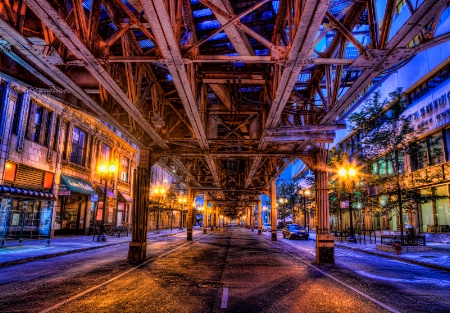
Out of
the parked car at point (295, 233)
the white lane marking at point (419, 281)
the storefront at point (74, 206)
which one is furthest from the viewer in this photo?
the parked car at point (295, 233)

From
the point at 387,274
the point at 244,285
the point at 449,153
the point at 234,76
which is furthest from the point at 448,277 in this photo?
the point at 449,153

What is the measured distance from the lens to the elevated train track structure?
533 cm

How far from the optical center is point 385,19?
17.8ft

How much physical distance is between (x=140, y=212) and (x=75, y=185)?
14.3 meters

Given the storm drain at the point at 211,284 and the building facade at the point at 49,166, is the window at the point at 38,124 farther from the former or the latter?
the storm drain at the point at 211,284

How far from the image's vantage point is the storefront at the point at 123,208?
36.4 meters

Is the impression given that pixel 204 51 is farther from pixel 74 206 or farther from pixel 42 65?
pixel 74 206

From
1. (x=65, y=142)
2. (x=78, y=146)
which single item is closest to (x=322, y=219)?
(x=65, y=142)

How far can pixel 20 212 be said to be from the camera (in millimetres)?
18422

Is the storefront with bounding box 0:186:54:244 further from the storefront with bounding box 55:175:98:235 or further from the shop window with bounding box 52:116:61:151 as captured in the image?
the shop window with bounding box 52:116:61:151

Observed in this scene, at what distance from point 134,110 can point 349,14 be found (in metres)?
6.16

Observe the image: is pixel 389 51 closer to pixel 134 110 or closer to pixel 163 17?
pixel 163 17

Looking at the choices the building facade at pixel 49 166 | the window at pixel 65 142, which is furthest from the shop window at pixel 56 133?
the window at pixel 65 142

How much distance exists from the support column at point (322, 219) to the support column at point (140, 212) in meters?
7.77
